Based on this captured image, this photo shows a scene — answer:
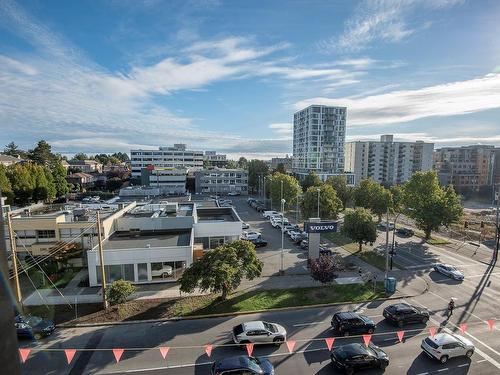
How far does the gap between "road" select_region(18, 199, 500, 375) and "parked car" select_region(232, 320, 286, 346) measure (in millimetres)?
483

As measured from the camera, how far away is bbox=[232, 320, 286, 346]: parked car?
18359 millimetres

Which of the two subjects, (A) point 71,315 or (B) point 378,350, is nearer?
(B) point 378,350

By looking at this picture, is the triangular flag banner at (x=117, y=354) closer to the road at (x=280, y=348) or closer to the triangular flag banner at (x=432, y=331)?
the road at (x=280, y=348)

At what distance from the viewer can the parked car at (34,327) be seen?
19.5 metres

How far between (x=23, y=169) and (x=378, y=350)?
70.6m

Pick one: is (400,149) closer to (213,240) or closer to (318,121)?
(318,121)

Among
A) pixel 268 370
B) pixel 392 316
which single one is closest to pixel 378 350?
pixel 392 316

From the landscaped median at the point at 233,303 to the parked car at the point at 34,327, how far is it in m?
1.67

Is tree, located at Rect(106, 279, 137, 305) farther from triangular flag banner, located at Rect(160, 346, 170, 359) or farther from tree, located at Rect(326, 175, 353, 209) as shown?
tree, located at Rect(326, 175, 353, 209)

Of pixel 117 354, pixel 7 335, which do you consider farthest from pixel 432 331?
pixel 7 335

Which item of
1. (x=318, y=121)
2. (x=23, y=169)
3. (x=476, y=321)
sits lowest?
(x=476, y=321)

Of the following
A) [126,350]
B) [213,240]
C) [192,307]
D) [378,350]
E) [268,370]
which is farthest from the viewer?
[213,240]

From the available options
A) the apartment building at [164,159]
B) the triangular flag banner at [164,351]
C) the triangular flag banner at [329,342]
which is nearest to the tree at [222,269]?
the triangular flag banner at [164,351]

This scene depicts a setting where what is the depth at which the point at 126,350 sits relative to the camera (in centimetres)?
1814
